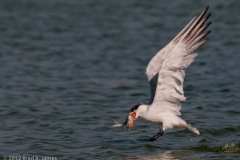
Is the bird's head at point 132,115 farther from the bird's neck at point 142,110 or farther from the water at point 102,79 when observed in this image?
→ the water at point 102,79

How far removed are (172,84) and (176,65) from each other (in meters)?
0.35

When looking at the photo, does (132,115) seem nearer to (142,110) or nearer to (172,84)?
(142,110)

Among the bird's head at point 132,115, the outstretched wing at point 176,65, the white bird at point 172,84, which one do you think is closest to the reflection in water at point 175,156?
the white bird at point 172,84

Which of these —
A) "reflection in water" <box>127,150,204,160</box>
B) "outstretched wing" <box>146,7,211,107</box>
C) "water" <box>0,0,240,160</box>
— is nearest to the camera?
"outstretched wing" <box>146,7,211,107</box>

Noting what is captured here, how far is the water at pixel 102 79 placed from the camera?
9.91m

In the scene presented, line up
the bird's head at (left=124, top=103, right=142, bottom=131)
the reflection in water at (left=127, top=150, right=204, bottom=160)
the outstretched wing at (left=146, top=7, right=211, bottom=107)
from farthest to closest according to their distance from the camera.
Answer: the bird's head at (left=124, top=103, right=142, bottom=131) < the reflection in water at (left=127, top=150, right=204, bottom=160) < the outstretched wing at (left=146, top=7, right=211, bottom=107)

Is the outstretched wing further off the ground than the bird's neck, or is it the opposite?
the outstretched wing

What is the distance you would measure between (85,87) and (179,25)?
748cm

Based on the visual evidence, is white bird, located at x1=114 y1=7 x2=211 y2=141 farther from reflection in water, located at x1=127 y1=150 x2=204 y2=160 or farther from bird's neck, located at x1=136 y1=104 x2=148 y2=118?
reflection in water, located at x1=127 y1=150 x2=204 y2=160

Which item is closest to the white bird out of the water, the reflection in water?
the reflection in water

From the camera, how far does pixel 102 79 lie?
14.7 metres

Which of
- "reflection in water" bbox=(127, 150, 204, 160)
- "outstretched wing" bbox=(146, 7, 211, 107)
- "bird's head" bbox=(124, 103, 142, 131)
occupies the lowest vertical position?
"reflection in water" bbox=(127, 150, 204, 160)

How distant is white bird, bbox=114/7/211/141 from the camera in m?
9.13

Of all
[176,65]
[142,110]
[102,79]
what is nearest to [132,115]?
[142,110]
